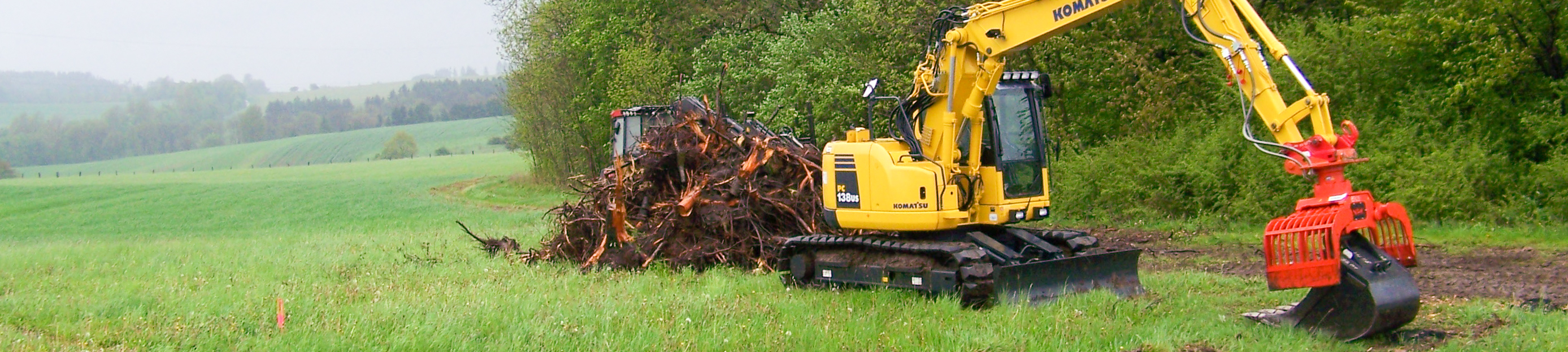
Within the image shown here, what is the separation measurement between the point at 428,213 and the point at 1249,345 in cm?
2427

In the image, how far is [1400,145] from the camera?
14320 mm

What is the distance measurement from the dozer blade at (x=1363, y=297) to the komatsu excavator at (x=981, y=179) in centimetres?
3

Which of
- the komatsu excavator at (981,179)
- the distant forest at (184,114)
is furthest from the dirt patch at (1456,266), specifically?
the distant forest at (184,114)

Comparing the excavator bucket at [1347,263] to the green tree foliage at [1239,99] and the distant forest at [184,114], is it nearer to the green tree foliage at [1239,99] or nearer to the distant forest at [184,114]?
the green tree foliage at [1239,99]

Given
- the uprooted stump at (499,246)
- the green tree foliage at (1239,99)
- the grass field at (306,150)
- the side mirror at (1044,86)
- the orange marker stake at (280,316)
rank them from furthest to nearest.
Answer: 1. the grass field at (306,150)
2. the uprooted stump at (499,246)
3. the green tree foliage at (1239,99)
4. the side mirror at (1044,86)
5. the orange marker stake at (280,316)

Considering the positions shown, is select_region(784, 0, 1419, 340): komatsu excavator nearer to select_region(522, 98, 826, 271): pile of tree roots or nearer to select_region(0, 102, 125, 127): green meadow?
select_region(522, 98, 826, 271): pile of tree roots

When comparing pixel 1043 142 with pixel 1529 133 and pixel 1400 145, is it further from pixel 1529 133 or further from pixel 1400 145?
pixel 1529 133

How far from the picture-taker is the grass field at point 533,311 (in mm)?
7215

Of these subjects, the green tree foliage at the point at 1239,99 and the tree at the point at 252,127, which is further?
the tree at the point at 252,127

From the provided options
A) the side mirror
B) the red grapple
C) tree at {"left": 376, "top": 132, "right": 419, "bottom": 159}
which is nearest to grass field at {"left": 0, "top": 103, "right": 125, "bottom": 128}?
tree at {"left": 376, "top": 132, "right": 419, "bottom": 159}

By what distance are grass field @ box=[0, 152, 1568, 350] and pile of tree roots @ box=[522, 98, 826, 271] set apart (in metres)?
0.56

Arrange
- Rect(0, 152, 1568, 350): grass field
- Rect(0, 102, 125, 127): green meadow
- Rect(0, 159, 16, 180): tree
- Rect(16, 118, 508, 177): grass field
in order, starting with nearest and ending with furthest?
Rect(0, 152, 1568, 350): grass field, Rect(0, 159, 16, 180): tree, Rect(16, 118, 508, 177): grass field, Rect(0, 102, 125, 127): green meadow

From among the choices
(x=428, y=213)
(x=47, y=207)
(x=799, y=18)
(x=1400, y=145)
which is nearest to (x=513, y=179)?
(x=47, y=207)

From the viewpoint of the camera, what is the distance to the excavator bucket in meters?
6.80
